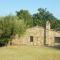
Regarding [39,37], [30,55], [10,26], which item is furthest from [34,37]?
[30,55]

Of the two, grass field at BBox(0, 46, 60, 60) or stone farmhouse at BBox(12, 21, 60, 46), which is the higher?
stone farmhouse at BBox(12, 21, 60, 46)

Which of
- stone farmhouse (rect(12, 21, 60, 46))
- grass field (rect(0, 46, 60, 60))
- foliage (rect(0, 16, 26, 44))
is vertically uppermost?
foliage (rect(0, 16, 26, 44))

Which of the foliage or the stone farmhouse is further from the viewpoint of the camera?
the stone farmhouse

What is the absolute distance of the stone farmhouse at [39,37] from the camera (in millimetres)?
45531

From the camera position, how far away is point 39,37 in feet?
150

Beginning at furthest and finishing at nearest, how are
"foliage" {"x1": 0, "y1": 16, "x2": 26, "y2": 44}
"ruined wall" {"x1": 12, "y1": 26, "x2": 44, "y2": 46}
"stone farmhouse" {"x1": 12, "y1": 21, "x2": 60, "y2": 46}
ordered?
1. "ruined wall" {"x1": 12, "y1": 26, "x2": 44, "y2": 46}
2. "stone farmhouse" {"x1": 12, "y1": 21, "x2": 60, "y2": 46}
3. "foliage" {"x1": 0, "y1": 16, "x2": 26, "y2": 44}

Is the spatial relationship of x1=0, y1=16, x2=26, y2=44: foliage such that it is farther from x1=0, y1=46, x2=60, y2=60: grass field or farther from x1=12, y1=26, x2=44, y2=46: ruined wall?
x1=0, y1=46, x2=60, y2=60: grass field

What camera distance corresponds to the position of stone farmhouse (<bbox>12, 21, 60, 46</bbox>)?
4553 cm

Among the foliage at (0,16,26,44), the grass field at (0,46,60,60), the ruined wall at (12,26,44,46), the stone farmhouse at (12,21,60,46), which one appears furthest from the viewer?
the ruined wall at (12,26,44,46)

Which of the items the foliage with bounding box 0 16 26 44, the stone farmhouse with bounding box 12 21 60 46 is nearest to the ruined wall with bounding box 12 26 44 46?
the stone farmhouse with bounding box 12 21 60 46

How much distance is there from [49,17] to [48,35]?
33.8 m

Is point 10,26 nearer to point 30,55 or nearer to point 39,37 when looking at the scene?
point 39,37

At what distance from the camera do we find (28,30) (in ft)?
149

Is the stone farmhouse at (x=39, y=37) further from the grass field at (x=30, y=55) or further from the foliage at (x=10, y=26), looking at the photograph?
the grass field at (x=30, y=55)
